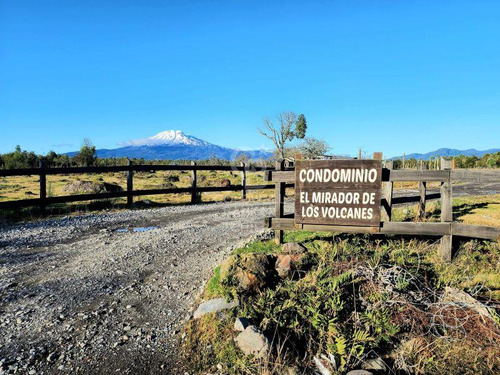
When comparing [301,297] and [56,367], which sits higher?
[301,297]

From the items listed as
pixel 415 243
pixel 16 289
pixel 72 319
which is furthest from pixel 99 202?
pixel 415 243

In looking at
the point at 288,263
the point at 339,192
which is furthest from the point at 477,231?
the point at 288,263

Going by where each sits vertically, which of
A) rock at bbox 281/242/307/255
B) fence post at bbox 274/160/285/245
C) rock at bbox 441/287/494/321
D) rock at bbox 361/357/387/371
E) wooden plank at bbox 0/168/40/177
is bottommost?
rock at bbox 361/357/387/371

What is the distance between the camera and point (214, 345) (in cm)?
374

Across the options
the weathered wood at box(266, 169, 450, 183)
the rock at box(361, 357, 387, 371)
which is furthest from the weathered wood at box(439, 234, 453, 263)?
the rock at box(361, 357, 387, 371)

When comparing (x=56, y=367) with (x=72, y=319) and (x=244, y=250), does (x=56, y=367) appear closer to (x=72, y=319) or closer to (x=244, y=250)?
(x=72, y=319)

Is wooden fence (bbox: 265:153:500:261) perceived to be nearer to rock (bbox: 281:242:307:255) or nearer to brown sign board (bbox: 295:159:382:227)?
brown sign board (bbox: 295:159:382:227)

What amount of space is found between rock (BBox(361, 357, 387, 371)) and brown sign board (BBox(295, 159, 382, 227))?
2.58 metres

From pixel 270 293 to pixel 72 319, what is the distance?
2.65m

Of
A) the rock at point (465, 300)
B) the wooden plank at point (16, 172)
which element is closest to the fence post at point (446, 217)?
the rock at point (465, 300)

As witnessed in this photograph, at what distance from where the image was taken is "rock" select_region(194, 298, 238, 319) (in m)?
4.34

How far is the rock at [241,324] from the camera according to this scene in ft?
12.4

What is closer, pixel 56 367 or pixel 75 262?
pixel 56 367

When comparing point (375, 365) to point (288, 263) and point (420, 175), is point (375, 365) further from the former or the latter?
point (420, 175)
